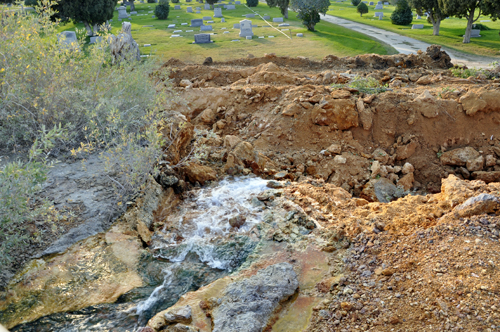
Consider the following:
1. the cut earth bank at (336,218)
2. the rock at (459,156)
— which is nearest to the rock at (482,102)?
the cut earth bank at (336,218)

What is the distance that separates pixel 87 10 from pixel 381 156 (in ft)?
62.9

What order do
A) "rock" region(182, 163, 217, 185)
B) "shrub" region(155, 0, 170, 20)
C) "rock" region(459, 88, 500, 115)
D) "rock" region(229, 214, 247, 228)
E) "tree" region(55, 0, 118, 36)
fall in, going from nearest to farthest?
"rock" region(229, 214, 247, 228) → "rock" region(182, 163, 217, 185) → "rock" region(459, 88, 500, 115) → "tree" region(55, 0, 118, 36) → "shrub" region(155, 0, 170, 20)

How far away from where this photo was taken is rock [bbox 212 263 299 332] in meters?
3.86

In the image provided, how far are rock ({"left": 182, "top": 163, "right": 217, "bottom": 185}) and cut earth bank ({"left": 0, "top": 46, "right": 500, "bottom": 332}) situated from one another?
4 cm

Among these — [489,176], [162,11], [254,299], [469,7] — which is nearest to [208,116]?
[254,299]

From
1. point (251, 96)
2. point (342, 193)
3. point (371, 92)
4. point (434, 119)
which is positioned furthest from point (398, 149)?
point (251, 96)

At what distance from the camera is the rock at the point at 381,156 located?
26.7ft

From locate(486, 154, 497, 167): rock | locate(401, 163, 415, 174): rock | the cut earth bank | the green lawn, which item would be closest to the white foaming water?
the cut earth bank

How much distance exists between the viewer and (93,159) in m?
6.76

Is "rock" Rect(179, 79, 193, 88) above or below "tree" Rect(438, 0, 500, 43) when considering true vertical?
below

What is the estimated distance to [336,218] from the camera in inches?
233

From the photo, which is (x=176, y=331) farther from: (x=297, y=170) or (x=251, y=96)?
(x=251, y=96)

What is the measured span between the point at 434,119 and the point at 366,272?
17.8 feet

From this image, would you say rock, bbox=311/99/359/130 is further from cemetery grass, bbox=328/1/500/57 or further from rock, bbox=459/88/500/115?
cemetery grass, bbox=328/1/500/57
